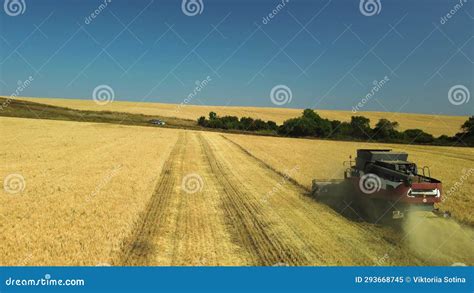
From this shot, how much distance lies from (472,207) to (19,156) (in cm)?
2553

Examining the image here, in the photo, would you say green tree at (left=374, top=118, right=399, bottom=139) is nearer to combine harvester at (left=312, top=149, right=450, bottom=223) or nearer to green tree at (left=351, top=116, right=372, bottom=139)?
green tree at (left=351, top=116, right=372, bottom=139)

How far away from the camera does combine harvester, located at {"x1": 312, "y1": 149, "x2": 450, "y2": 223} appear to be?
455 inches

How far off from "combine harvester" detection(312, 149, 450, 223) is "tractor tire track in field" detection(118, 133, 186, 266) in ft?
20.2

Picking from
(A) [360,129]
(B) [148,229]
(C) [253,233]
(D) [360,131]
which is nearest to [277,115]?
(A) [360,129]

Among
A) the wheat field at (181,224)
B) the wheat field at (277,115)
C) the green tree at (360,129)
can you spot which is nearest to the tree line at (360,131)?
the green tree at (360,129)

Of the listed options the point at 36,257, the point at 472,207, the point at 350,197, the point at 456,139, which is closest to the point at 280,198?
the point at 350,197

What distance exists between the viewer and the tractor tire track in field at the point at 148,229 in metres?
8.82

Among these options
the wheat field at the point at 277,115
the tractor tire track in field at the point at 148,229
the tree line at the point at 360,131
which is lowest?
the tractor tire track in field at the point at 148,229

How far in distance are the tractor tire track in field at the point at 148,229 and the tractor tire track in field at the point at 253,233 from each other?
2114 mm

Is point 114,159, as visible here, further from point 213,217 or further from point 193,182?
point 213,217

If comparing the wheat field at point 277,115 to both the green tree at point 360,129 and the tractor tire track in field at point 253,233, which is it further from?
the tractor tire track in field at point 253,233

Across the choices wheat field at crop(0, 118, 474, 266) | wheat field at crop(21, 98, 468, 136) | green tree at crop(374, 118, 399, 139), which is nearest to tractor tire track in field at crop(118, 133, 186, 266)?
wheat field at crop(0, 118, 474, 266)

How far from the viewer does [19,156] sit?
26172 mm

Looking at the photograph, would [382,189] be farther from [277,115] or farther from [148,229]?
[277,115]
